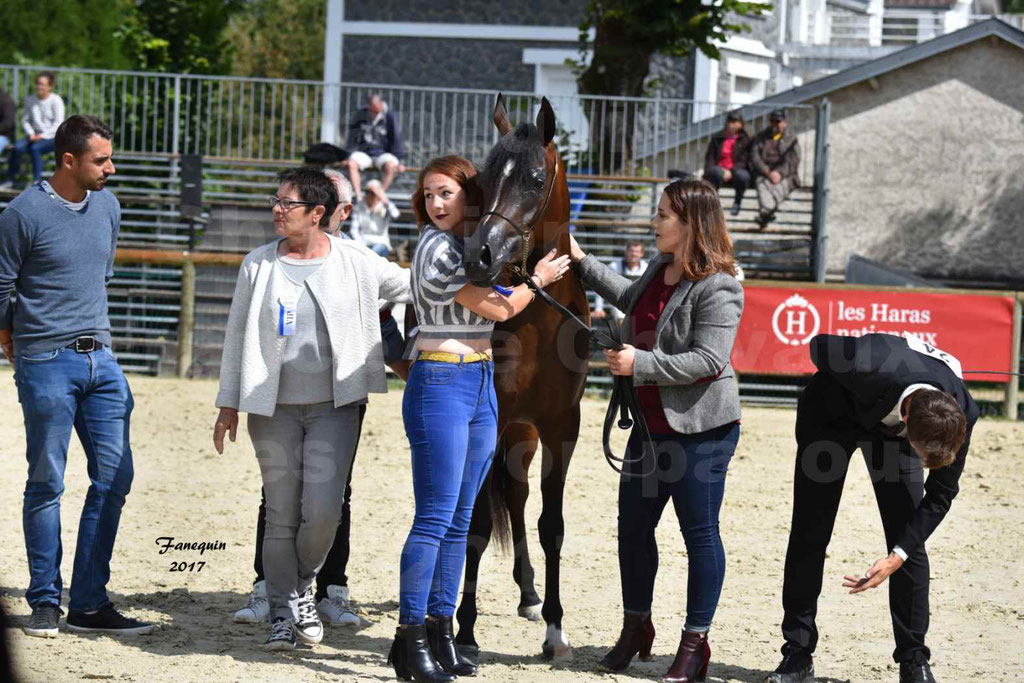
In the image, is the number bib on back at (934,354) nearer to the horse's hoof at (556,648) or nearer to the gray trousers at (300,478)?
the horse's hoof at (556,648)

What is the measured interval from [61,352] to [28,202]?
0.56 metres

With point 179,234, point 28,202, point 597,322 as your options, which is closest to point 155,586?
point 28,202

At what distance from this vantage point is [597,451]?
9047 millimetres

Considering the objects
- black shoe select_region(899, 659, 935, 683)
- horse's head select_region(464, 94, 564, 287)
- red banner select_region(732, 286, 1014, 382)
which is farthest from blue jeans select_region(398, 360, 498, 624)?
red banner select_region(732, 286, 1014, 382)

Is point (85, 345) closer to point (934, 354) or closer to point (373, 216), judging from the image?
point (934, 354)

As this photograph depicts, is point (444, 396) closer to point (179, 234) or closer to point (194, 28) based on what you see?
point (179, 234)

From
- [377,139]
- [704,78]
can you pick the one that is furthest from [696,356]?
[704,78]

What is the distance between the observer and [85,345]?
4.59 m

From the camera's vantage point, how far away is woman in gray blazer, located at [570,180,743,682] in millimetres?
4230

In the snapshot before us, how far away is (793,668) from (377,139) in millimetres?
Answer: 9515

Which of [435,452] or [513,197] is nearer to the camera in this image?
[435,452]

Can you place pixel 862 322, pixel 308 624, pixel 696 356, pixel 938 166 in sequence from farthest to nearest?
pixel 938 166, pixel 862 322, pixel 308 624, pixel 696 356

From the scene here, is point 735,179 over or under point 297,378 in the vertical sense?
over

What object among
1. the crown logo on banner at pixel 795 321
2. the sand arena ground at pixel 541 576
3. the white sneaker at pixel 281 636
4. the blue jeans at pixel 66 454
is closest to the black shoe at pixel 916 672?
the sand arena ground at pixel 541 576
